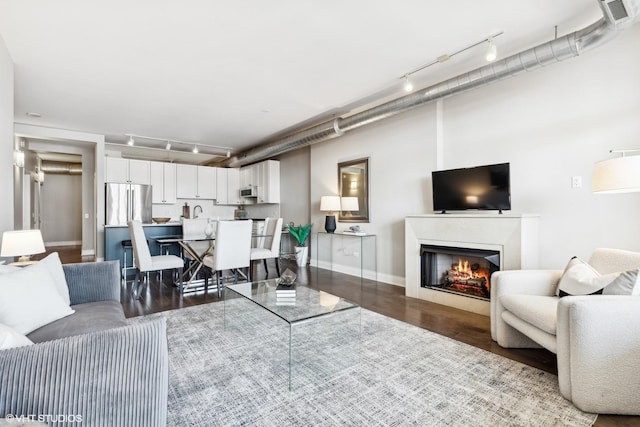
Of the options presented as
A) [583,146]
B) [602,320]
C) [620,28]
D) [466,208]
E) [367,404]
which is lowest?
[367,404]

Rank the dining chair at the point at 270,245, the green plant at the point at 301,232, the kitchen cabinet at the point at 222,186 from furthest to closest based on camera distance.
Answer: the kitchen cabinet at the point at 222,186 < the green plant at the point at 301,232 < the dining chair at the point at 270,245

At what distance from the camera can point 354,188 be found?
551 centimetres

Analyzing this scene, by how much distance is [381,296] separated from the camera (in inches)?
165

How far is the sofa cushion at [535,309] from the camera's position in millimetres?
2079

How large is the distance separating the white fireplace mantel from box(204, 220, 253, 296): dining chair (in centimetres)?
221

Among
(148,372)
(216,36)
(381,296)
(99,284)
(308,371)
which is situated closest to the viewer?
Answer: (148,372)

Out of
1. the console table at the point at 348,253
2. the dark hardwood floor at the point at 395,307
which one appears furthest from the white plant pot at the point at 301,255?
the dark hardwood floor at the point at 395,307

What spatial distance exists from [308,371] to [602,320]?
5.82 ft

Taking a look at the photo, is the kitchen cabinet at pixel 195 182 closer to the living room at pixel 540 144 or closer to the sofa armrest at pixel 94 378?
the living room at pixel 540 144

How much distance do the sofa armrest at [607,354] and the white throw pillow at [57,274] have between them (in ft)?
10.4

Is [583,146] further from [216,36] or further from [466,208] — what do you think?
[216,36]

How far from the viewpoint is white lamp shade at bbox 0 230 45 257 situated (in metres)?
2.50

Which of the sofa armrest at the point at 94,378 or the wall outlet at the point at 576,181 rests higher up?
the wall outlet at the point at 576,181

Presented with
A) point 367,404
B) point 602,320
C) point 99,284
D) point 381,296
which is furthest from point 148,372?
point 381,296
